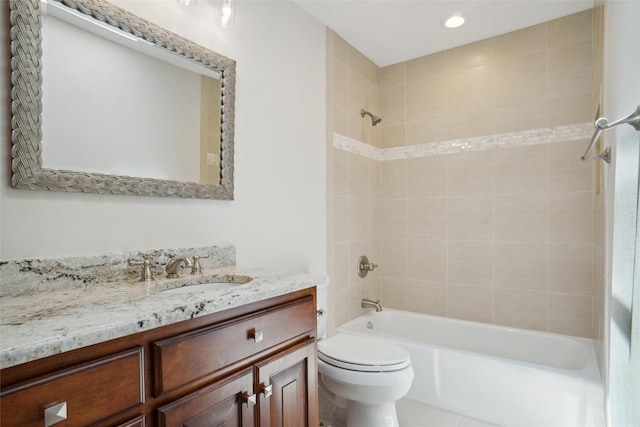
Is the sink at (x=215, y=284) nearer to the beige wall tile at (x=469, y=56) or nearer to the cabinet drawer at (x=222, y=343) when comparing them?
the cabinet drawer at (x=222, y=343)

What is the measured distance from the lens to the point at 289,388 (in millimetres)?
1143

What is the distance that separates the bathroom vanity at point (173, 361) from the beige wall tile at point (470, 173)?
1.83 m

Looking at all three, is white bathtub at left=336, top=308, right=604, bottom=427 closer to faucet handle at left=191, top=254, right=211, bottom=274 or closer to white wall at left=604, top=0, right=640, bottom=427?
white wall at left=604, top=0, right=640, bottom=427

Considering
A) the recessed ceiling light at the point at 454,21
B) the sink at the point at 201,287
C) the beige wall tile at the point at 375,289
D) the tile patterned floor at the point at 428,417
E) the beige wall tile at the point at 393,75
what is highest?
the recessed ceiling light at the point at 454,21

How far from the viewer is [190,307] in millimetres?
832

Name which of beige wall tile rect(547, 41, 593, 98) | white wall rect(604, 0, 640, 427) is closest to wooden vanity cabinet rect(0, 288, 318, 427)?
white wall rect(604, 0, 640, 427)

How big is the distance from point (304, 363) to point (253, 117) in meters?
1.21

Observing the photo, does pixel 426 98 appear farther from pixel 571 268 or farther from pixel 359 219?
pixel 571 268

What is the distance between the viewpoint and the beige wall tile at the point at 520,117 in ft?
7.82

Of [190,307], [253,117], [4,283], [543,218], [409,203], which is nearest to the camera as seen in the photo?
[190,307]

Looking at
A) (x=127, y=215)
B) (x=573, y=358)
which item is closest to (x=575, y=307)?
(x=573, y=358)

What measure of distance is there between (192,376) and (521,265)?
7.66ft

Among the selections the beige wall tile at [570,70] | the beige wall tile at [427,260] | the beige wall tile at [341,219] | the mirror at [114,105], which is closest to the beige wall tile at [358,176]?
the beige wall tile at [341,219]

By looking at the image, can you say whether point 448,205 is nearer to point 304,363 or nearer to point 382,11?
point 382,11
